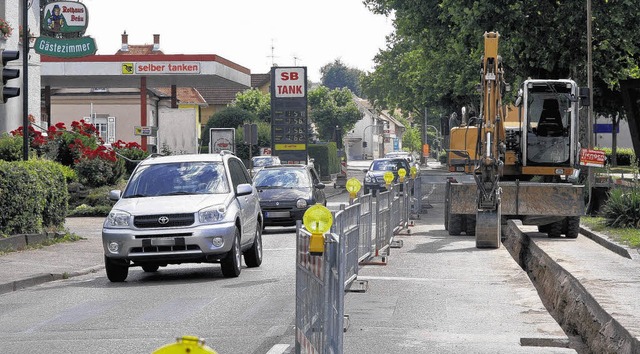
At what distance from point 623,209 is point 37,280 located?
13776 millimetres

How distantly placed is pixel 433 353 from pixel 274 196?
17832 millimetres

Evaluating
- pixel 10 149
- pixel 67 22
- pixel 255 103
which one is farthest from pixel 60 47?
pixel 255 103

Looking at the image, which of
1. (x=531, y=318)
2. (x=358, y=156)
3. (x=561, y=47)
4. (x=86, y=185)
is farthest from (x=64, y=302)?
(x=358, y=156)

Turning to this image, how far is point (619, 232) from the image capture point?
24344 millimetres

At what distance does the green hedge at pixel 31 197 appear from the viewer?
21.0 metres

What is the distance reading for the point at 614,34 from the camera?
40938 mm

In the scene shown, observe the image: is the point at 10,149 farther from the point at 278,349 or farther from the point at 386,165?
the point at 278,349

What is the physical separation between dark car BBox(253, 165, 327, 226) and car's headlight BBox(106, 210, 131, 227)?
35.9 feet

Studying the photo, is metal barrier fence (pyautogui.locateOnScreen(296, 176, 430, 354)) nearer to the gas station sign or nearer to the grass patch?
the grass patch

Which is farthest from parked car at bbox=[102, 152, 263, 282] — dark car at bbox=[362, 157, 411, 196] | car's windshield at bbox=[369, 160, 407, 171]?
car's windshield at bbox=[369, 160, 407, 171]

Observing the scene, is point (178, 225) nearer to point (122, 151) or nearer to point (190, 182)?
point (190, 182)

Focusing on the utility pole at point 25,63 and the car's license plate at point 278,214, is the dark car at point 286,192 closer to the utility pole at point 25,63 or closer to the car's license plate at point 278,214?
the car's license plate at point 278,214

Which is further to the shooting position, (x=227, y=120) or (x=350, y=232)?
(x=227, y=120)

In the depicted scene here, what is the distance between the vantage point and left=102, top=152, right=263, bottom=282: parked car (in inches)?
623
